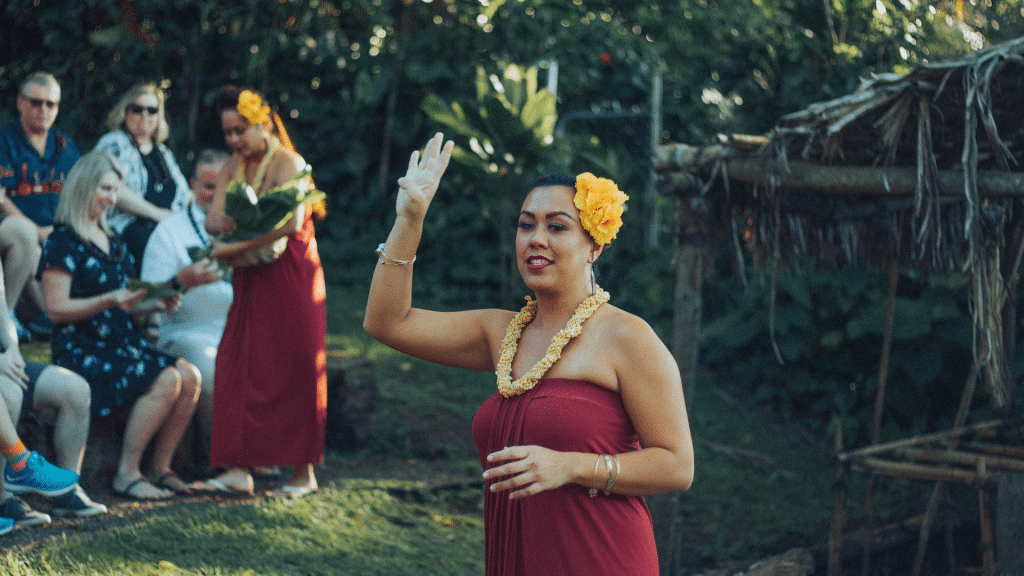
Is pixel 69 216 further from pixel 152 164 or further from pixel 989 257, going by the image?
pixel 989 257

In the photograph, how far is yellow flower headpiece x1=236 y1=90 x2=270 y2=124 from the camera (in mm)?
4934

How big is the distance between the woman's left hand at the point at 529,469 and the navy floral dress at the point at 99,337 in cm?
336

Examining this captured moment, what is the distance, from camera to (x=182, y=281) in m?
5.13

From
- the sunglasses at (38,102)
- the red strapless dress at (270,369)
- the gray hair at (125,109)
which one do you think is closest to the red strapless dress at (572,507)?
the red strapless dress at (270,369)

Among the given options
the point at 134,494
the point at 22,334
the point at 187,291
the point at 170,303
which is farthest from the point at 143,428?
the point at 22,334

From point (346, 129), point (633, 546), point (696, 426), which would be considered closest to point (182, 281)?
point (633, 546)

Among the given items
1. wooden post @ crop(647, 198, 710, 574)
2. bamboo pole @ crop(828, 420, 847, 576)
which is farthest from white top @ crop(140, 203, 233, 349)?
bamboo pole @ crop(828, 420, 847, 576)

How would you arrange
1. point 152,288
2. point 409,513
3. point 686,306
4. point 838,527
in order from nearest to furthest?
1. point 152,288
2. point 838,527
3. point 409,513
4. point 686,306

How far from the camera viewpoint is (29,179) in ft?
19.2

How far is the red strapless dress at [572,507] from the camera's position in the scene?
94.6 inches

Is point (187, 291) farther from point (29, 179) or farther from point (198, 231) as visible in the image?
point (29, 179)

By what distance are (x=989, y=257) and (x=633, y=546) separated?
3626 millimetres

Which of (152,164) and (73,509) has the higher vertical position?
(152,164)

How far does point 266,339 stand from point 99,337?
0.85 metres
